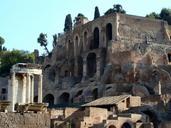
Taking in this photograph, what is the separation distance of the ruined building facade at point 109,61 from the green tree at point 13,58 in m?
6.00

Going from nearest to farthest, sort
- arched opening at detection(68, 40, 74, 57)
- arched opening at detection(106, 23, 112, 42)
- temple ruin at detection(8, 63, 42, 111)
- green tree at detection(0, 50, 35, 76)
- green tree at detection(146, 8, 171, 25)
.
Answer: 1. temple ruin at detection(8, 63, 42, 111)
2. arched opening at detection(106, 23, 112, 42)
3. arched opening at detection(68, 40, 74, 57)
4. green tree at detection(0, 50, 35, 76)
5. green tree at detection(146, 8, 171, 25)

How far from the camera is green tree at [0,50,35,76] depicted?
87062 millimetres

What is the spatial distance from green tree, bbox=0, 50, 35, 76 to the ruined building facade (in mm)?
5995

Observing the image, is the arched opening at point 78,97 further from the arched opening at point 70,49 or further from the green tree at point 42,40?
the green tree at point 42,40

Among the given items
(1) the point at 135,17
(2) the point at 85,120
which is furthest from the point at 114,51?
(2) the point at 85,120

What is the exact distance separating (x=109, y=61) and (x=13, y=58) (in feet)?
89.7

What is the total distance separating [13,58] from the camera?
89000 millimetres

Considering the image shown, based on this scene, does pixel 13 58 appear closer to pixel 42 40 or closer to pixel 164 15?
pixel 42 40

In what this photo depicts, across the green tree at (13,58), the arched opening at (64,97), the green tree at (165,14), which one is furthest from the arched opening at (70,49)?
the green tree at (165,14)

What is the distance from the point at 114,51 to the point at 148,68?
18.9ft

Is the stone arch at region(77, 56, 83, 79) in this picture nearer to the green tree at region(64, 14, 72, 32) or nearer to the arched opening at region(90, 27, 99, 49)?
the arched opening at region(90, 27, 99, 49)

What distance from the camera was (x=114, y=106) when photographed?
161ft

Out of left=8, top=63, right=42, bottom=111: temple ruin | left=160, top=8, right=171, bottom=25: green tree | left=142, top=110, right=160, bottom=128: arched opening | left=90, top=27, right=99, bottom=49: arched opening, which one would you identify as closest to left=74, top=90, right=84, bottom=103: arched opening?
left=90, top=27, right=99, bottom=49: arched opening

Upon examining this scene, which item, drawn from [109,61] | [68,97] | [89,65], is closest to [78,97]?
[68,97]
